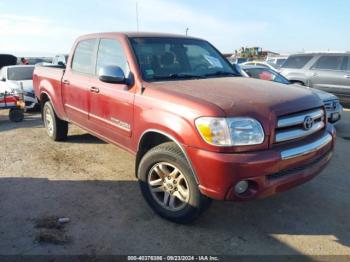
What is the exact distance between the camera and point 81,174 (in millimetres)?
4973

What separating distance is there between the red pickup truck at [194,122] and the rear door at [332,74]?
691cm

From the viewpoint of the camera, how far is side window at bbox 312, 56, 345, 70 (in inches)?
421

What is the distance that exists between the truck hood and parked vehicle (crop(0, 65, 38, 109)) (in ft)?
24.7

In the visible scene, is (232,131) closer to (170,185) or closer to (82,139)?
(170,185)

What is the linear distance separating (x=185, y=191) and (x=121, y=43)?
2.02 meters

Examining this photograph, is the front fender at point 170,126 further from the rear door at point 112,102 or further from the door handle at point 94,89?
the door handle at point 94,89

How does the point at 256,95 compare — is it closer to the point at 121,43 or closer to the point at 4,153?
the point at 121,43

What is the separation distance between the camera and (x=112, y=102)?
426 cm

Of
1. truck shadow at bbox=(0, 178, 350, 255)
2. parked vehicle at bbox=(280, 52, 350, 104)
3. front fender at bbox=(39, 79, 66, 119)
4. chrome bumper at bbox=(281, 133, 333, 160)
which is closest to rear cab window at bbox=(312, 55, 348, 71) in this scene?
parked vehicle at bbox=(280, 52, 350, 104)

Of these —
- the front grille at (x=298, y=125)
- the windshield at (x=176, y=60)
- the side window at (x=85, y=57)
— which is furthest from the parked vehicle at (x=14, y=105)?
the front grille at (x=298, y=125)

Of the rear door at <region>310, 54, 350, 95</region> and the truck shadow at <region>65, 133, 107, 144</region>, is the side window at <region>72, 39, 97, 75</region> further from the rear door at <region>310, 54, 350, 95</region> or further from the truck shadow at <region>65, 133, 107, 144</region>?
the rear door at <region>310, 54, 350, 95</region>

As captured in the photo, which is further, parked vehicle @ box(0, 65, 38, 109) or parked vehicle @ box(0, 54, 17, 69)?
parked vehicle @ box(0, 54, 17, 69)

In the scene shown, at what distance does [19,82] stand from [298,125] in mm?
9647

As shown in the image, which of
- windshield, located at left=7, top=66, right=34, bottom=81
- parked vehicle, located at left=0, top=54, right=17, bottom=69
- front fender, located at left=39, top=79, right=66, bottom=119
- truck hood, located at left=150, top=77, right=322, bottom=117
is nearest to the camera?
truck hood, located at left=150, top=77, right=322, bottom=117
